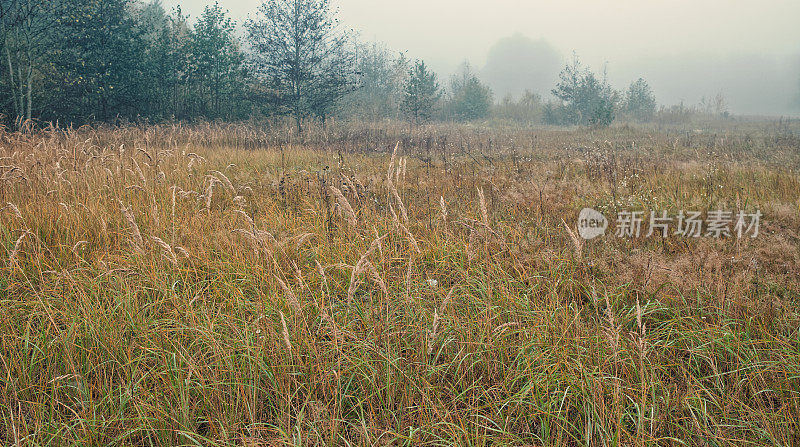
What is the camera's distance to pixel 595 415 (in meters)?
1.62

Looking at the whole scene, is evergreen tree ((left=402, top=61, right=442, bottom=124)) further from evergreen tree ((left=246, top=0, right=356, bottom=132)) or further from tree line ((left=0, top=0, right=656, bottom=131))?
evergreen tree ((left=246, top=0, right=356, bottom=132))

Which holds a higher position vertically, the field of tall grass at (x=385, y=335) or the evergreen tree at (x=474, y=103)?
the evergreen tree at (x=474, y=103)

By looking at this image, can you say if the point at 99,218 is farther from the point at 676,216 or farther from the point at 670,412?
the point at 676,216

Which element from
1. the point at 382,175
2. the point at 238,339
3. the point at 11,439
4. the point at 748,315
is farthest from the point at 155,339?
the point at 382,175

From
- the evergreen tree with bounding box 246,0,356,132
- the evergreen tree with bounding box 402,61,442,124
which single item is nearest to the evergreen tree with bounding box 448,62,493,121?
the evergreen tree with bounding box 402,61,442,124

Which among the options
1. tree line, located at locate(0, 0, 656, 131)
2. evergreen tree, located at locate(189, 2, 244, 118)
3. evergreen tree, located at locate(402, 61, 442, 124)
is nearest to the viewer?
tree line, located at locate(0, 0, 656, 131)

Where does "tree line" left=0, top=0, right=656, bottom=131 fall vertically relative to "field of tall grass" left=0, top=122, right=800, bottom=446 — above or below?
above

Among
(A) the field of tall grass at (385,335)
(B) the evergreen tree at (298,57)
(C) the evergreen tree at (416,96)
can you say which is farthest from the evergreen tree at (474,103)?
(A) the field of tall grass at (385,335)

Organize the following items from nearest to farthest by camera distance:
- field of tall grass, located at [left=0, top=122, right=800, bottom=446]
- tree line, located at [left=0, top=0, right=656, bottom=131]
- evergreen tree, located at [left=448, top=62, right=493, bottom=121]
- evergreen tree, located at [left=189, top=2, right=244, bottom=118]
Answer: field of tall grass, located at [left=0, top=122, right=800, bottom=446]
tree line, located at [left=0, top=0, right=656, bottom=131]
evergreen tree, located at [left=189, top=2, right=244, bottom=118]
evergreen tree, located at [left=448, top=62, right=493, bottom=121]

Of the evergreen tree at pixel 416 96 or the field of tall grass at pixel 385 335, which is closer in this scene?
the field of tall grass at pixel 385 335

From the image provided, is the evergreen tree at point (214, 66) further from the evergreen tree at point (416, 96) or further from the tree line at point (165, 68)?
the evergreen tree at point (416, 96)

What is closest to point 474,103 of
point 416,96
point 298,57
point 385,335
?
point 416,96

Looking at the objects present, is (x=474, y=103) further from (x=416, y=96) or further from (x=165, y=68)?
(x=165, y=68)

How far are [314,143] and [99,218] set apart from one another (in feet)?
27.2
